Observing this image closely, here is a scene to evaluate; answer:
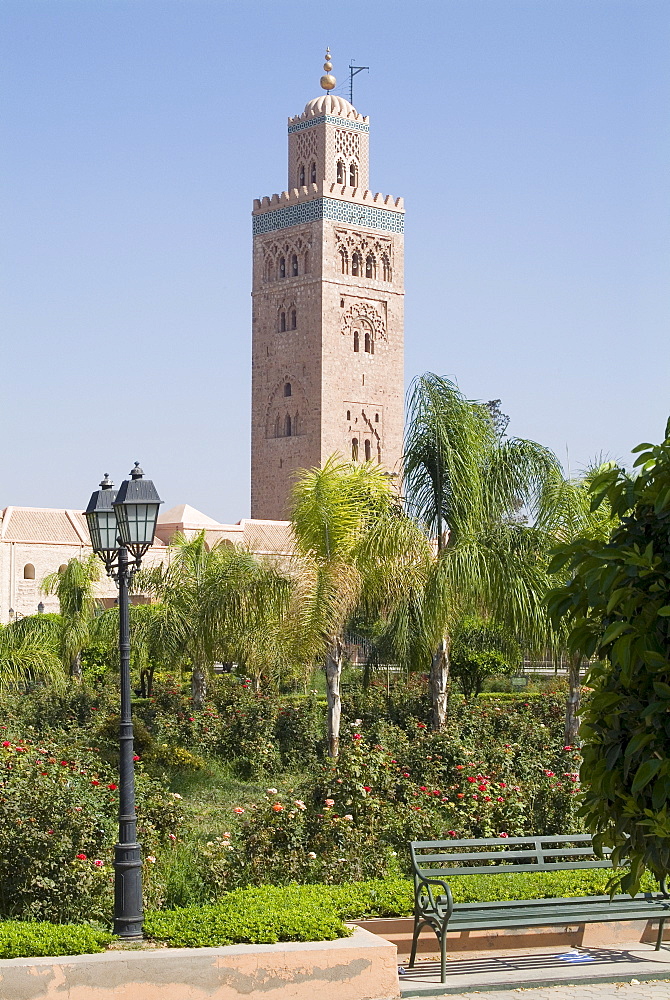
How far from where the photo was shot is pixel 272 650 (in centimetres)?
1576

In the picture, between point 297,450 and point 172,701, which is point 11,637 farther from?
point 297,450

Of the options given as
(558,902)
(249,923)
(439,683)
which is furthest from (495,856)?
(439,683)

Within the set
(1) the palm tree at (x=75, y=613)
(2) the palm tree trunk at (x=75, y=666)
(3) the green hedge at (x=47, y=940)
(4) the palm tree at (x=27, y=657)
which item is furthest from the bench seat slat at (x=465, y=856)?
(2) the palm tree trunk at (x=75, y=666)

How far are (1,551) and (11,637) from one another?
1623cm

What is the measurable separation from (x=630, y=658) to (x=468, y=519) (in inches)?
419

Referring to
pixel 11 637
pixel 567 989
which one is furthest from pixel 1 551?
pixel 567 989

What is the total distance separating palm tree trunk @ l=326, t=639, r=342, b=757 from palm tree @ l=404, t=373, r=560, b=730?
0.95 m

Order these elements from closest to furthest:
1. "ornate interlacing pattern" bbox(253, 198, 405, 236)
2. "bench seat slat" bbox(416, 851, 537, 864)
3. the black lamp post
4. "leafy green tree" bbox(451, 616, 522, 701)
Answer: the black lamp post < "bench seat slat" bbox(416, 851, 537, 864) < "leafy green tree" bbox(451, 616, 522, 701) < "ornate interlacing pattern" bbox(253, 198, 405, 236)

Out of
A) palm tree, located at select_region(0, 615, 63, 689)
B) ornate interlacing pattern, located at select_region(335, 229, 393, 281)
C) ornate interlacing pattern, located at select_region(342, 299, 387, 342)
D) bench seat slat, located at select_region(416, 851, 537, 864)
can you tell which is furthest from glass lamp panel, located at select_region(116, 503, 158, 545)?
ornate interlacing pattern, located at select_region(335, 229, 393, 281)

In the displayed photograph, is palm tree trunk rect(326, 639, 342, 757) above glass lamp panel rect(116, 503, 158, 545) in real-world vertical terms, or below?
below

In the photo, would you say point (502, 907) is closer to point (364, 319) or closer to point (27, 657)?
point (27, 657)

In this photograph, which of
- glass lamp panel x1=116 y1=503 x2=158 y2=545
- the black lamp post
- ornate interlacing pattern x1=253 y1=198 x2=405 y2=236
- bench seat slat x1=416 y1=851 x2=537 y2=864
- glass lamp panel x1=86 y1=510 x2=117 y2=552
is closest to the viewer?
the black lamp post

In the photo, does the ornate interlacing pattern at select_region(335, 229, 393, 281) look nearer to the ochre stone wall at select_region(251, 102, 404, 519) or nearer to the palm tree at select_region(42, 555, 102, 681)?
the ochre stone wall at select_region(251, 102, 404, 519)

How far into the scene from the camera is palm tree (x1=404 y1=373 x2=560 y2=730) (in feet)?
43.3
